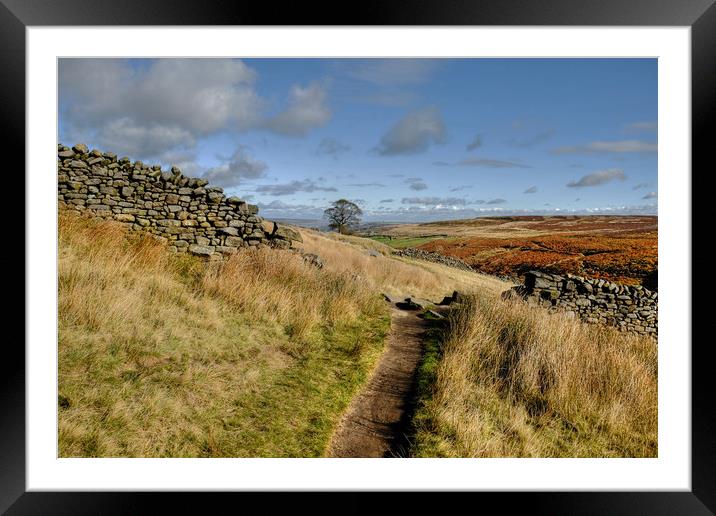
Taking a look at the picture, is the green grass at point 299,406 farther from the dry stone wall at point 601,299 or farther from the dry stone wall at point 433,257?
the dry stone wall at point 433,257

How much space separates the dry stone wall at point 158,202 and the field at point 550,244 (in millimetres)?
12765

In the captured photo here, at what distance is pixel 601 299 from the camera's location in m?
10.5

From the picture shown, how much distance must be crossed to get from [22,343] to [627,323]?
1227 cm

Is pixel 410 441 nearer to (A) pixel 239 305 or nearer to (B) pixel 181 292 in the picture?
(A) pixel 239 305

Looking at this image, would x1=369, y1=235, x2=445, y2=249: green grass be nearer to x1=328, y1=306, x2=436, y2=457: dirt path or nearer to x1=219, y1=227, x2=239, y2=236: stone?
x1=219, y1=227, x2=239, y2=236: stone

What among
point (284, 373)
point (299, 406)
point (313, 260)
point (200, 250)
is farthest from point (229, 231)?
point (299, 406)

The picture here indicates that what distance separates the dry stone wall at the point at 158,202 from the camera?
8.59 m

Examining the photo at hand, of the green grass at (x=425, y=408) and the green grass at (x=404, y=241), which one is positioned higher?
the green grass at (x=404, y=241)

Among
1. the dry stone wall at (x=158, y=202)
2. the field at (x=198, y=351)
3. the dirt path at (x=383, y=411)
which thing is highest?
the dry stone wall at (x=158, y=202)

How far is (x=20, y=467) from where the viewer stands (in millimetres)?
2707

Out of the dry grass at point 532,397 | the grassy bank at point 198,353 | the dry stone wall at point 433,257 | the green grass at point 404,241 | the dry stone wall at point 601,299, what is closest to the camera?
the grassy bank at point 198,353
